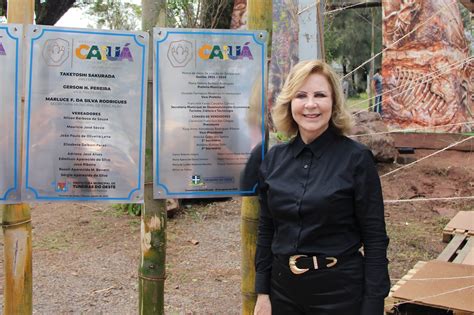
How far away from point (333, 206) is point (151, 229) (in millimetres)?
868

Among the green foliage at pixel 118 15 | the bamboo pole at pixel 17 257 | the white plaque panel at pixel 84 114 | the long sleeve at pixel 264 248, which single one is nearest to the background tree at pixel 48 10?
the green foliage at pixel 118 15

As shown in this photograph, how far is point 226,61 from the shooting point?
2311mm

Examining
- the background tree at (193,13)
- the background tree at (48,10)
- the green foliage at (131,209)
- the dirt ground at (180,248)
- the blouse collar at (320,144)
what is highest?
the background tree at (48,10)

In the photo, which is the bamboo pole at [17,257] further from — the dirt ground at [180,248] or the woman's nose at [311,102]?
the dirt ground at [180,248]

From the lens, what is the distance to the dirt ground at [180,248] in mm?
4371

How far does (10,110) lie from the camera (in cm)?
224

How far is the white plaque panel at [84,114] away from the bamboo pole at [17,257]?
222mm

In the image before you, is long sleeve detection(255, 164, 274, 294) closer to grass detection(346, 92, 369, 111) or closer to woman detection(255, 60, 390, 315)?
woman detection(255, 60, 390, 315)

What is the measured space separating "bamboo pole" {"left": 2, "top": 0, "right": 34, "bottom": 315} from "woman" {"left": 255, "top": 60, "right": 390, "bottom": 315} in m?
1.14

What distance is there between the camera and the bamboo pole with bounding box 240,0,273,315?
2.42m

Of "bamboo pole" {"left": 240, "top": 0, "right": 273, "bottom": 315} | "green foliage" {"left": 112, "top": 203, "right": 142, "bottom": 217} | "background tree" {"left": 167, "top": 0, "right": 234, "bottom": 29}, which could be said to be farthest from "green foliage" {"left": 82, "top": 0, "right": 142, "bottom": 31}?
"bamboo pole" {"left": 240, "top": 0, "right": 273, "bottom": 315}

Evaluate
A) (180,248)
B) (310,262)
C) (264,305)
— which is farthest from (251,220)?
(180,248)

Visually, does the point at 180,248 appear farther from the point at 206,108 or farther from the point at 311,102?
the point at 311,102

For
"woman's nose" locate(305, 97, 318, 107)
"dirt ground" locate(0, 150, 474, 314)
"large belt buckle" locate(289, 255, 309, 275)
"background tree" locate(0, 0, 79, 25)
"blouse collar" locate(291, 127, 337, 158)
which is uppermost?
"background tree" locate(0, 0, 79, 25)
